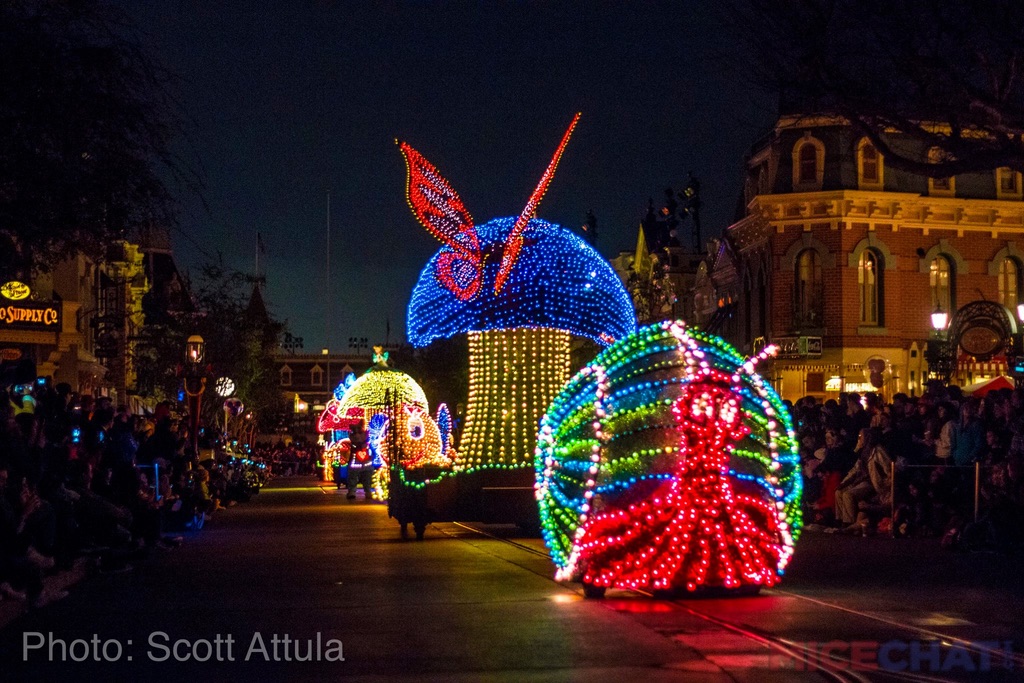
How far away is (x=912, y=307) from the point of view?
42656 millimetres

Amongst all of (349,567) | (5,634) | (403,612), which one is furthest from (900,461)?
(5,634)

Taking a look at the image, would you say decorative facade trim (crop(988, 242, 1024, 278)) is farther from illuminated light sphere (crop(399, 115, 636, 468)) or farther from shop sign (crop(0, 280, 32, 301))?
shop sign (crop(0, 280, 32, 301))

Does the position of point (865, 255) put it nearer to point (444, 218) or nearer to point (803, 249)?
point (803, 249)

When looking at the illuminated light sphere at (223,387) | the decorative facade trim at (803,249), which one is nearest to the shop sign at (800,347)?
the decorative facade trim at (803,249)

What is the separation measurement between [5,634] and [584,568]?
15.4ft

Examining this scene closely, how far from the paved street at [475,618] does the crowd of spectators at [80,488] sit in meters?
0.45

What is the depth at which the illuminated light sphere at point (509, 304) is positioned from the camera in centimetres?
2255

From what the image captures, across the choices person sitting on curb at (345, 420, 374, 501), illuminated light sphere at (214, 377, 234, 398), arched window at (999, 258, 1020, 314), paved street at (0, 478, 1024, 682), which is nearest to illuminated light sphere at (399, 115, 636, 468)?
paved street at (0, 478, 1024, 682)

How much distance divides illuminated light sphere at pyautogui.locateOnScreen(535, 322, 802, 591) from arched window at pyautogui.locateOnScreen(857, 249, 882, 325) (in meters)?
29.9

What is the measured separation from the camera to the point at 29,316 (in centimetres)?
3075

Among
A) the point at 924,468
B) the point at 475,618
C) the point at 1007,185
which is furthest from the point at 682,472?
the point at 1007,185

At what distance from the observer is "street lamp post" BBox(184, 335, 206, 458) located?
32750 mm

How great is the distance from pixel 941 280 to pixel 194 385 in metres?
21.2

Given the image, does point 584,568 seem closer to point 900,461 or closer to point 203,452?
point 900,461
